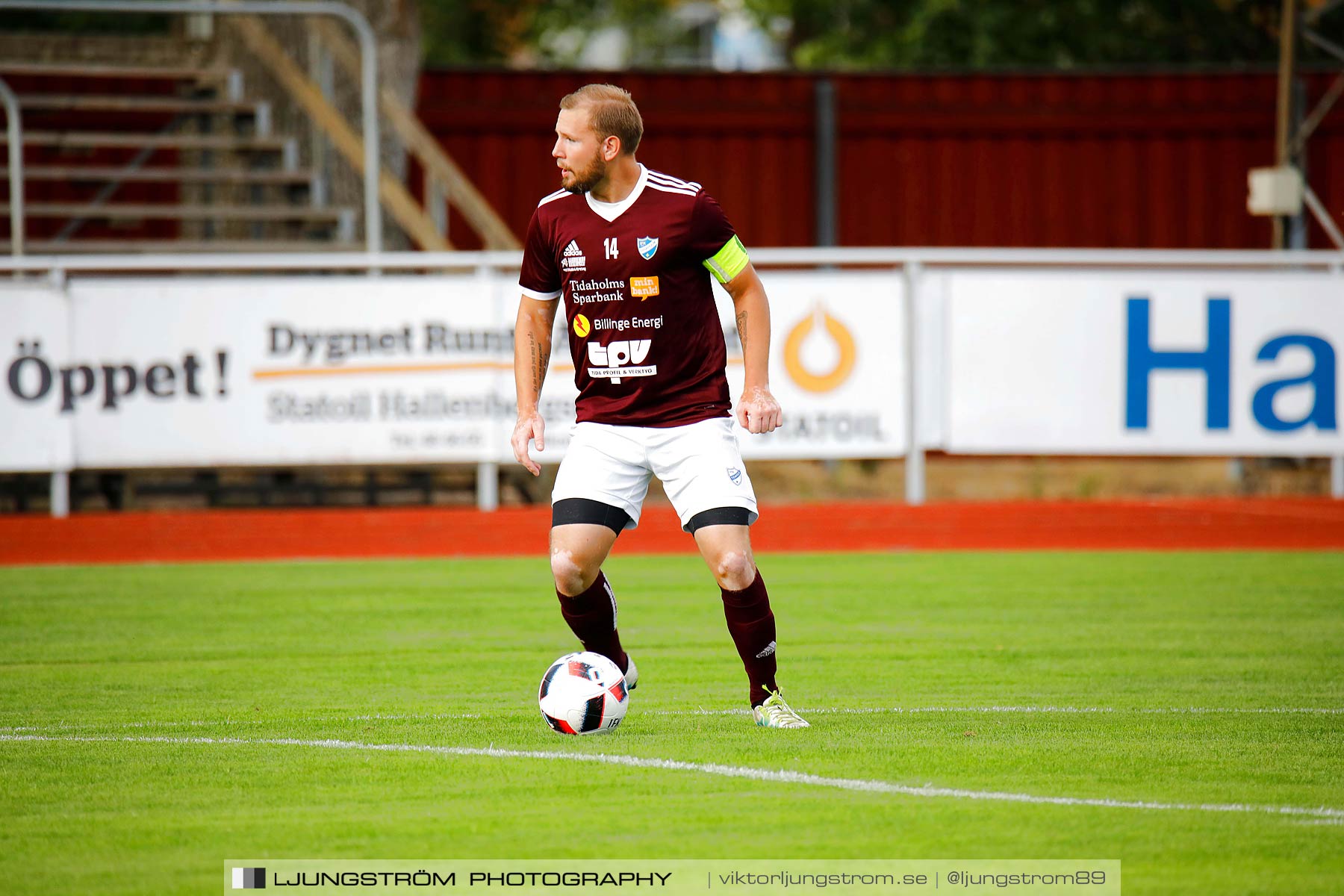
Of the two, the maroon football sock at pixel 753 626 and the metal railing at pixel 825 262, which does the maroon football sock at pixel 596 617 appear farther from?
the metal railing at pixel 825 262

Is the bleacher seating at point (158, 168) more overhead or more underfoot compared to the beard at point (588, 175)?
more overhead

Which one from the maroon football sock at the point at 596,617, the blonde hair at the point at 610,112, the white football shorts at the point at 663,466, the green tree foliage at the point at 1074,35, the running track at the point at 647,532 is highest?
the green tree foliage at the point at 1074,35

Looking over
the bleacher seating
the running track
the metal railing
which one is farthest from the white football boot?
the bleacher seating

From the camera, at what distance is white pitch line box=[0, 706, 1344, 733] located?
6.30 meters

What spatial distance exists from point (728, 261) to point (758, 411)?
58 centimetres

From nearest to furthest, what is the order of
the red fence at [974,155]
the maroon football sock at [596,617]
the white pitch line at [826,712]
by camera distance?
the maroon football sock at [596,617], the white pitch line at [826,712], the red fence at [974,155]

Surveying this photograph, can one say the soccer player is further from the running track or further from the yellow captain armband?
the running track

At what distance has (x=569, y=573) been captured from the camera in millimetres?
6000

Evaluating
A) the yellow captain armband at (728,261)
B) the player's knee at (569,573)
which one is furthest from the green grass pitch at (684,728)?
the yellow captain armband at (728,261)

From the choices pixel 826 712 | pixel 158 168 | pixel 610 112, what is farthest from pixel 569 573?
pixel 158 168

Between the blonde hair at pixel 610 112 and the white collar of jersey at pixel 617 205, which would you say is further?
the white collar of jersey at pixel 617 205

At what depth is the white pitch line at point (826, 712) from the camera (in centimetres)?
630

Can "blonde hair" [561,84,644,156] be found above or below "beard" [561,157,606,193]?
above

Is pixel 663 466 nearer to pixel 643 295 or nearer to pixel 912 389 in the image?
pixel 643 295
